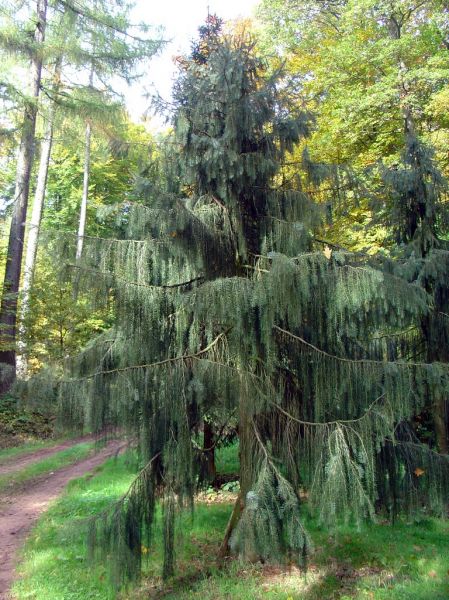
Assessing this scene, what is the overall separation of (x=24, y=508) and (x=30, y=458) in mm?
3652

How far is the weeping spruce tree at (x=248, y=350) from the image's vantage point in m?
4.21

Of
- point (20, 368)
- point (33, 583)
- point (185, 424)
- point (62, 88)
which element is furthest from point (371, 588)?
point (62, 88)

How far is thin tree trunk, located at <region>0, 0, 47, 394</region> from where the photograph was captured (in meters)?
13.8

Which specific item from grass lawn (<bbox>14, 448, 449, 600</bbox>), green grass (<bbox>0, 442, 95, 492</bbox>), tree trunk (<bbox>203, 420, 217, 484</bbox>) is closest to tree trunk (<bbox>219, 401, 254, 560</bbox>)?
tree trunk (<bbox>203, 420, 217, 484</bbox>)

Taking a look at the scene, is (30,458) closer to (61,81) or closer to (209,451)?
(209,451)

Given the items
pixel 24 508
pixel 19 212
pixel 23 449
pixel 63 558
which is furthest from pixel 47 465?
pixel 19 212

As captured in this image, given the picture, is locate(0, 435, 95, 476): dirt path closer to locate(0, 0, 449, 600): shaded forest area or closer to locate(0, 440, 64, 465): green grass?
locate(0, 440, 64, 465): green grass

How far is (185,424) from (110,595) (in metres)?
2.06

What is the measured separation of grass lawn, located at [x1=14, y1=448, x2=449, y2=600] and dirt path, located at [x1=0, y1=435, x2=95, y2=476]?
3.47m

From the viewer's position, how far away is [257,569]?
547 cm

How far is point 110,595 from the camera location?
5.14 meters

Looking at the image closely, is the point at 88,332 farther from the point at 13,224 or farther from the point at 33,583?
the point at 33,583

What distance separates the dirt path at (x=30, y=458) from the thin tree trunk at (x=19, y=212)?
2443 millimetres

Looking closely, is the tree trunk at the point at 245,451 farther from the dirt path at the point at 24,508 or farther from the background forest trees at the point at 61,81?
Answer: the background forest trees at the point at 61,81
